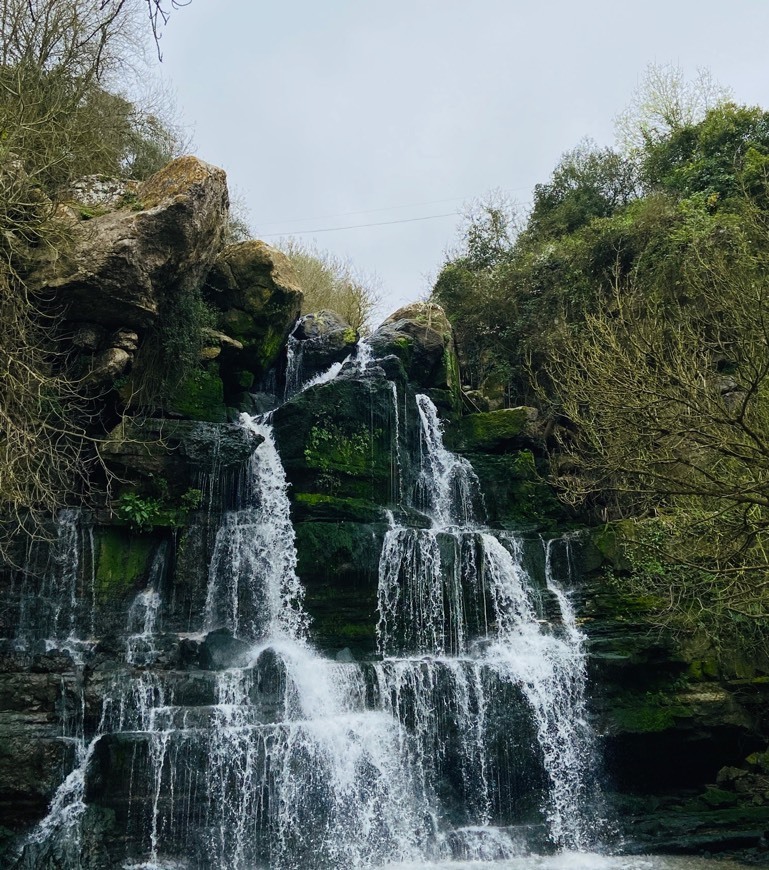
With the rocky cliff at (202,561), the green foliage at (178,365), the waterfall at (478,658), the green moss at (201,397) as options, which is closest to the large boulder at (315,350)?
the rocky cliff at (202,561)

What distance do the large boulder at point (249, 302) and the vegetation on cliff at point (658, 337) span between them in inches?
223

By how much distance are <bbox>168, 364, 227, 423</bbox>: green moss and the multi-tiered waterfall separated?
130 centimetres

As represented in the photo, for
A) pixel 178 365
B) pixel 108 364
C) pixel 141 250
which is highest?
pixel 141 250

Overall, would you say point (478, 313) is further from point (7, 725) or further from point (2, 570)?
point (7, 725)

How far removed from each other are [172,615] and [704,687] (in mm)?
8214

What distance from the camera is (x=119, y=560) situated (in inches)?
453

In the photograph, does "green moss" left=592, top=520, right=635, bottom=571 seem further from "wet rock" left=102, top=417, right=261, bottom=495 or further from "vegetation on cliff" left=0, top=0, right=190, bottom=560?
"vegetation on cliff" left=0, top=0, right=190, bottom=560

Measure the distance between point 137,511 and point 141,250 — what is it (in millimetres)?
4220

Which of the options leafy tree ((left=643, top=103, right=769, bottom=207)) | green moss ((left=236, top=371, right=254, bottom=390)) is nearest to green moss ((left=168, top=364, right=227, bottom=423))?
green moss ((left=236, top=371, right=254, bottom=390))

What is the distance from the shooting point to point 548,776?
1058 centimetres

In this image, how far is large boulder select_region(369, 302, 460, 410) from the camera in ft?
57.5

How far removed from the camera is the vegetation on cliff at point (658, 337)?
8.23 m

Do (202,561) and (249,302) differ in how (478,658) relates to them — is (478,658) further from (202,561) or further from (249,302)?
(249,302)

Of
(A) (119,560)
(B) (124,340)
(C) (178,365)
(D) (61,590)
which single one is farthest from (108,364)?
(D) (61,590)
